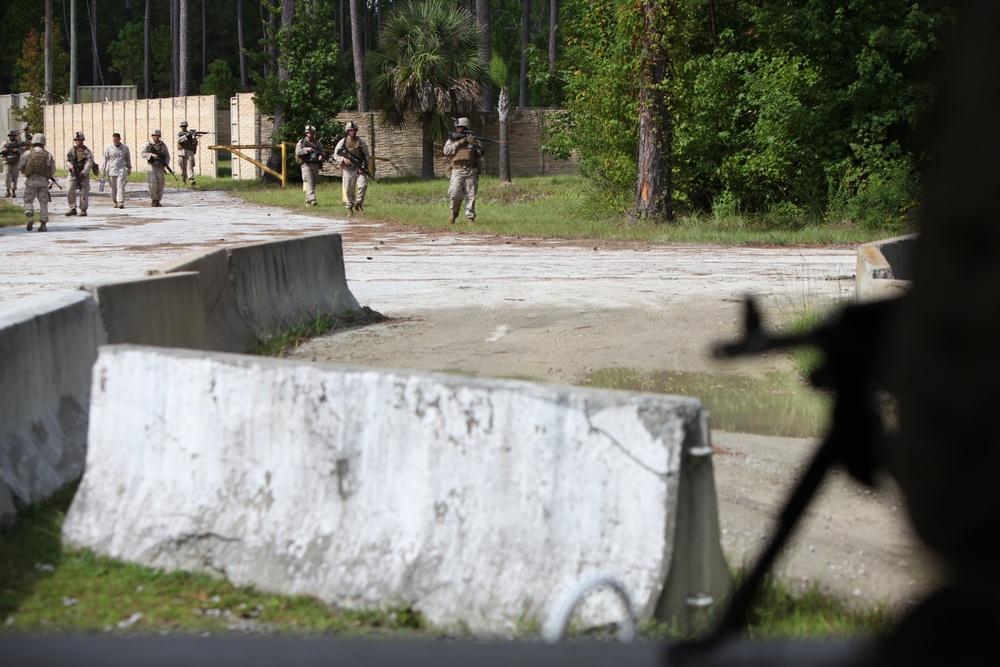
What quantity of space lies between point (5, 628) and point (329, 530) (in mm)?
1051

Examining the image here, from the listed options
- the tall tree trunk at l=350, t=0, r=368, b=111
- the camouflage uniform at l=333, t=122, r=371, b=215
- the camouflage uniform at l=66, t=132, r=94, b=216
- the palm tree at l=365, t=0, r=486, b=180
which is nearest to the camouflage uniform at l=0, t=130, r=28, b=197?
the camouflage uniform at l=66, t=132, r=94, b=216

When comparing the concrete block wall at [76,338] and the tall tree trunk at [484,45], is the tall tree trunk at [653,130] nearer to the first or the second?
the concrete block wall at [76,338]

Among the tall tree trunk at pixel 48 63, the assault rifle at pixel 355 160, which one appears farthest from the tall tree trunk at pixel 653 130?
the tall tree trunk at pixel 48 63

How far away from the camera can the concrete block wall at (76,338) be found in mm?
5012

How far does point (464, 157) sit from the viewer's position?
2259 centimetres

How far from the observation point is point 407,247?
18.3 m

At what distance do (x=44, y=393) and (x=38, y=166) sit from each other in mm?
17509

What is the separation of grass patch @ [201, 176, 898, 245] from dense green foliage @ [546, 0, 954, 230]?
78 cm

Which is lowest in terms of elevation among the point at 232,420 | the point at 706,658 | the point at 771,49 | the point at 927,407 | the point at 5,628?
the point at 5,628

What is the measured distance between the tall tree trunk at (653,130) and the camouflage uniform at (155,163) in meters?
13.0

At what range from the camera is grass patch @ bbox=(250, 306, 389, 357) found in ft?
28.9

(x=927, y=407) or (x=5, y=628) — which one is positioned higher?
(x=927, y=407)

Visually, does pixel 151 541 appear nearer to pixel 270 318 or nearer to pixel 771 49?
pixel 270 318

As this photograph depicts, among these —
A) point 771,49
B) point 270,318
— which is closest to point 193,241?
point 270,318
